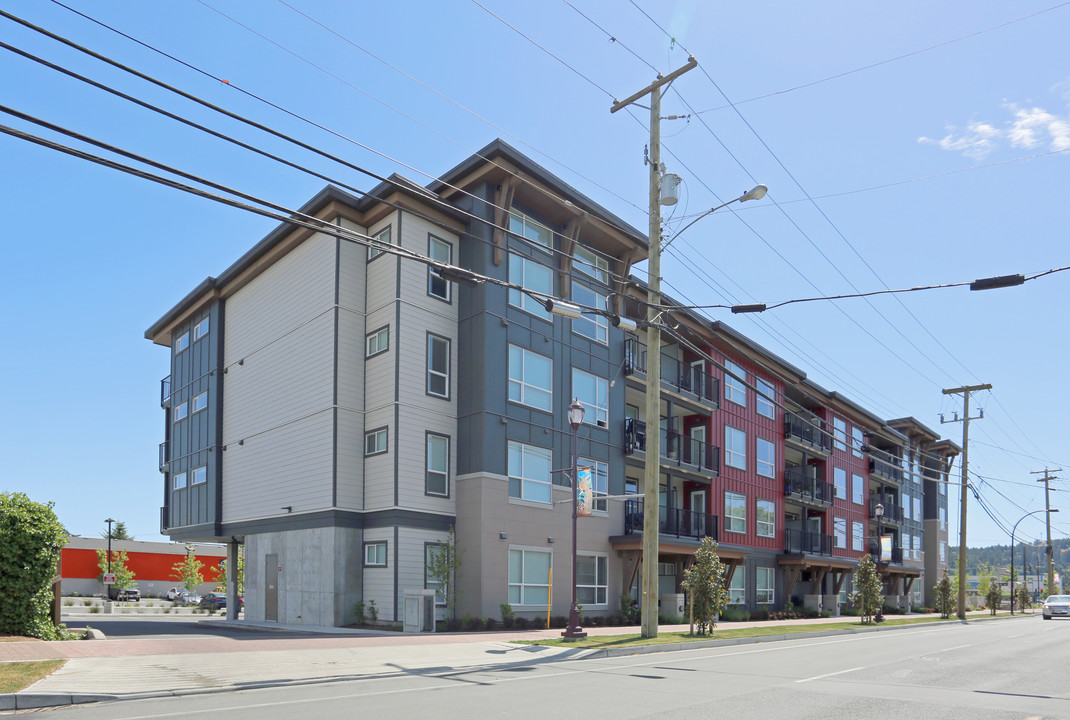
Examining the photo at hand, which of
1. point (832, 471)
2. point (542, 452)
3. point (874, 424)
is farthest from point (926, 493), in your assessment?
point (542, 452)

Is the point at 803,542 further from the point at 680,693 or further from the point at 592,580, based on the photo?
the point at 680,693

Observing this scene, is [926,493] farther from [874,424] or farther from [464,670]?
[464,670]

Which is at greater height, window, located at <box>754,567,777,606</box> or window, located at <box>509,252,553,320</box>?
window, located at <box>509,252,553,320</box>

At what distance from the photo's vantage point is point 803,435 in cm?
4784

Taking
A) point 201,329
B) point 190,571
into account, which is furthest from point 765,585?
point 190,571

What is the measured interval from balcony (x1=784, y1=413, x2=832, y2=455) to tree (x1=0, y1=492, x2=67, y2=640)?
3692 centimetres

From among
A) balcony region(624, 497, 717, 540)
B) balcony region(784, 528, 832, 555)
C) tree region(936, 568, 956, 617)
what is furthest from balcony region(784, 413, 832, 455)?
balcony region(624, 497, 717, 540)

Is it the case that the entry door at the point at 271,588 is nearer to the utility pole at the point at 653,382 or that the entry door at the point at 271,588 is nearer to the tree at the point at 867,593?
the utility pole at the point at 653,382

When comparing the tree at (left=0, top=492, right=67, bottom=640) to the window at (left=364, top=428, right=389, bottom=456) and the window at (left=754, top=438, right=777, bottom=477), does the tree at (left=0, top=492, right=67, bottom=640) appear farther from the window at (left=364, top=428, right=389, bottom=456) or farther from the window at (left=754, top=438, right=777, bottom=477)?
the window at (left=754, top=438, right=777, bottom=477)

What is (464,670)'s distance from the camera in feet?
49.4

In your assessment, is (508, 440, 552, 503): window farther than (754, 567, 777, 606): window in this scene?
No

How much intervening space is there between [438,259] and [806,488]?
28.7 metres

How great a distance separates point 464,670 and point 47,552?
9338 millimetres

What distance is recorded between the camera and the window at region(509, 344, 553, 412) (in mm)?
28516
